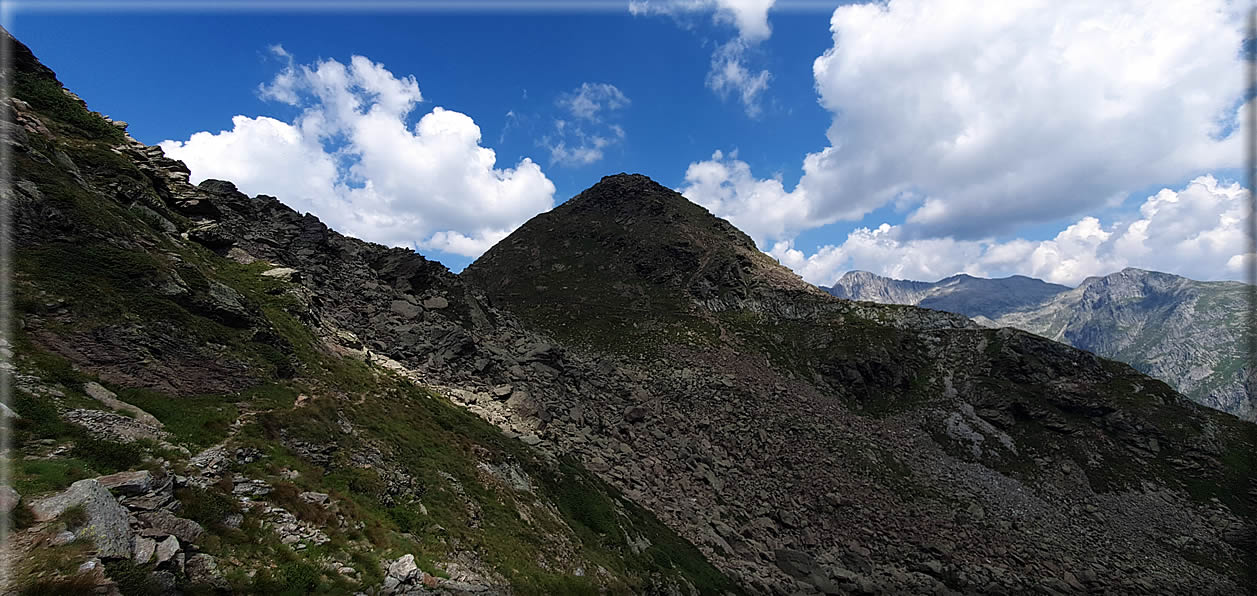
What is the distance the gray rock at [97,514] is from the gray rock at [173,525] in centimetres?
65

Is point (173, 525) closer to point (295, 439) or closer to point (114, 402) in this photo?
point (114, 402)

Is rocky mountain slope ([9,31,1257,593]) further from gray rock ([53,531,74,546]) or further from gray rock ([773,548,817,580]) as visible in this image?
gray rock ([773,548,817,580])

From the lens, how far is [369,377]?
2902 cm

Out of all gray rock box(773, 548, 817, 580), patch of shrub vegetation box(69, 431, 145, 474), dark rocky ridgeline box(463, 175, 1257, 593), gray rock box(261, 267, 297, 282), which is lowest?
gray rock box(773, 548, 817, 580)

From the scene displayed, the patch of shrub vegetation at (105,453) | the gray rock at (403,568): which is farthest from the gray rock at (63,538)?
the gray rock at (403,568)

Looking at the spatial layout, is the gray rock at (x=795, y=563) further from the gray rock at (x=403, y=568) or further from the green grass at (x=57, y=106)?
the green grass at (x=57, y=106)

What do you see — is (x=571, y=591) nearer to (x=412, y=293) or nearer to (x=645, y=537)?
(x=645, y=537)

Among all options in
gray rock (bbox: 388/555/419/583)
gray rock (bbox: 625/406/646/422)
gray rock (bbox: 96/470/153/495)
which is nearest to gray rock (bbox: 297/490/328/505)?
gray rock (bbox: 388/555/419/583)

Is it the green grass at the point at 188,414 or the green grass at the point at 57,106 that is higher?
the green grass at the point at 57,106

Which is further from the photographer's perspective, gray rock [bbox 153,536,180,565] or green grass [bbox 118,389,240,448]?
green grass [bbox 118,389,240,448]

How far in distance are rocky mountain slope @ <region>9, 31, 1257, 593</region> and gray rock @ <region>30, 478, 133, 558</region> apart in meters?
0.07

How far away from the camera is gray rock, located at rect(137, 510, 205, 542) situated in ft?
36.1

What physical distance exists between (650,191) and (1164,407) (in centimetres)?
9998

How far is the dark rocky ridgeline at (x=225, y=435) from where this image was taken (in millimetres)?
11133
